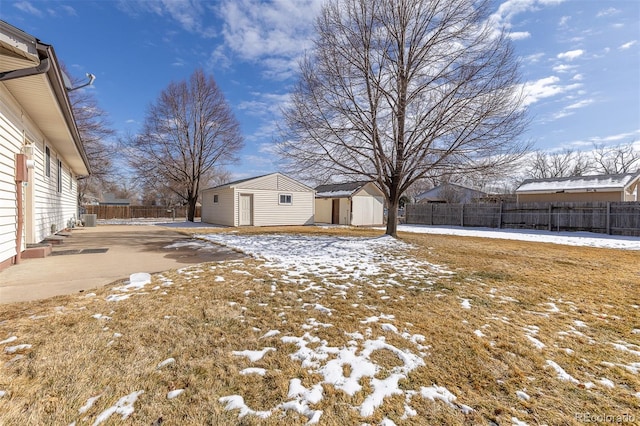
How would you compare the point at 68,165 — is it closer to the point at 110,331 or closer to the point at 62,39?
the point at 62,39

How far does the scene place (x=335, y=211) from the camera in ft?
74.9

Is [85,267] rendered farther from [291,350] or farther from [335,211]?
[335,211]

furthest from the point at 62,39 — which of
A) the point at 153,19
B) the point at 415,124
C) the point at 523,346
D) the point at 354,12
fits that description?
the point at 523,346

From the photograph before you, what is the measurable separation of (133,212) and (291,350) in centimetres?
3507

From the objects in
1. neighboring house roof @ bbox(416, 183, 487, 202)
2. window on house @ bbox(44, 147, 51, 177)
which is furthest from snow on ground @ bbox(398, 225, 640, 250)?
window on house @ bbox(44, 147, 51, 177)

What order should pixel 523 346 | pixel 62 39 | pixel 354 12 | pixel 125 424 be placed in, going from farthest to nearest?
pixel 354 12, pixel 62 39, pixel 523 346, pixel 125 424

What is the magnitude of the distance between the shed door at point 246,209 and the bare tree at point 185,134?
6.52 metres

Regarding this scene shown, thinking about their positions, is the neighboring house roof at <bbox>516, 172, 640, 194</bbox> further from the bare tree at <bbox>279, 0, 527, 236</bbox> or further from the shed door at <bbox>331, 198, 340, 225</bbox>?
the bare tree at <bbox>279, 0, 527, 236</bbox>

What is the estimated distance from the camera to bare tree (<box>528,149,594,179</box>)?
34.1 metres

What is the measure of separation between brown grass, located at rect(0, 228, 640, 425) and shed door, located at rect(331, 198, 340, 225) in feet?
59.3

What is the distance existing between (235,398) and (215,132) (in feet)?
73.7

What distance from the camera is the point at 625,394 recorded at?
2.02 m

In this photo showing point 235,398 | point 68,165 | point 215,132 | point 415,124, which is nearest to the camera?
point 235,398

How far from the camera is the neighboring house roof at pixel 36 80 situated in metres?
3.29
